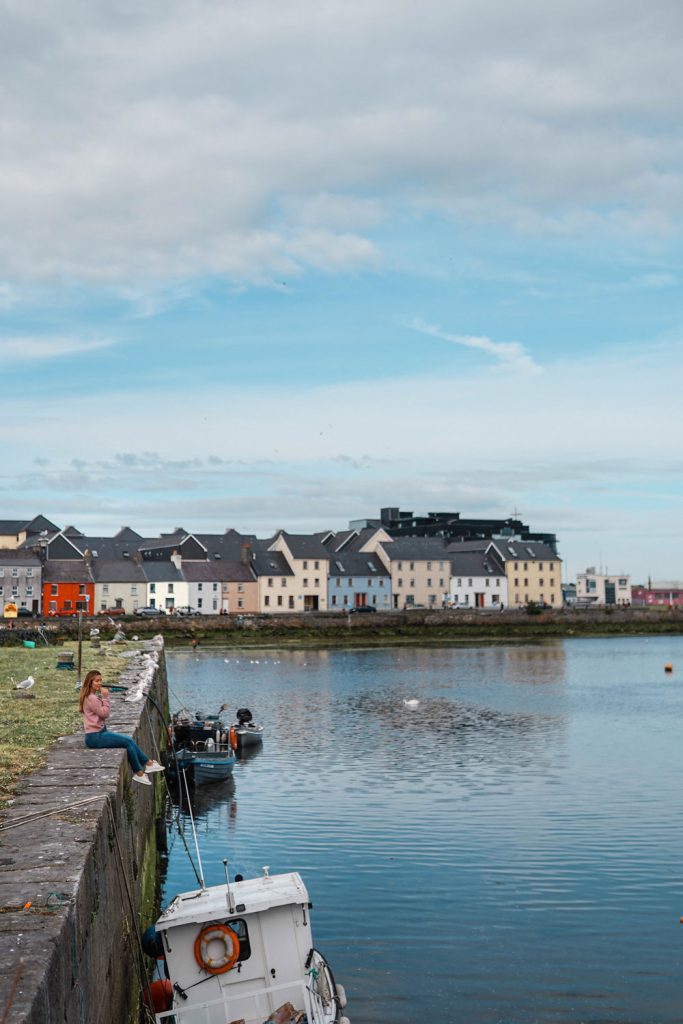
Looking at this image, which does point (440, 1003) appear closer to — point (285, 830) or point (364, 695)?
point (285, 830)

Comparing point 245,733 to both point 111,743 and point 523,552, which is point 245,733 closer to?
point 111,743

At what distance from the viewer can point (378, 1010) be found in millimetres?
Result: 19172

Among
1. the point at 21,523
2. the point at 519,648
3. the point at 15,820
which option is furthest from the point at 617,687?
the point at 21,523

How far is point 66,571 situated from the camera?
146m

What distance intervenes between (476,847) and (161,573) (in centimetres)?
12675

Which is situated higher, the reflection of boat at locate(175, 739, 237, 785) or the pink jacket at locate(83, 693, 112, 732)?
the pink jacket at locate(83, 693, 112, 732)

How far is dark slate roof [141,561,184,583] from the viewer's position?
152750 millimetres

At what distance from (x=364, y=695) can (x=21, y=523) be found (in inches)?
4503

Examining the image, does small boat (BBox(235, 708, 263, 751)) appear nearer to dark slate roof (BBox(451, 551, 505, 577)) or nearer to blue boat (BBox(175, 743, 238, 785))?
blue boat (BBox(175, 743, 238, 785))

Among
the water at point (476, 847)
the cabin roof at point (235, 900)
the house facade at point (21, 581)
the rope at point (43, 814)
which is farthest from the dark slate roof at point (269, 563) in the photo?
the rope at point (43, 814)

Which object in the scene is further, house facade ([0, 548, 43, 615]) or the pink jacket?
house facade ([0, 548, 43, 615])

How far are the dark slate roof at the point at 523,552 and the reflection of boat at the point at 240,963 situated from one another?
162 meters

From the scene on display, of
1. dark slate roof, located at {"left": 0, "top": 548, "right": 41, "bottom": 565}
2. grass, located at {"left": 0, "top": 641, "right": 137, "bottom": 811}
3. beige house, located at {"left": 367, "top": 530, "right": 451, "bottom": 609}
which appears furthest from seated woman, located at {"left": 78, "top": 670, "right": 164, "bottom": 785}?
beige house, located at {"left": 367, "top": 530, "right": 451, "bottom": 609}

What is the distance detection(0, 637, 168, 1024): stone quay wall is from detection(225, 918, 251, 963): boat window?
5.32 feet
